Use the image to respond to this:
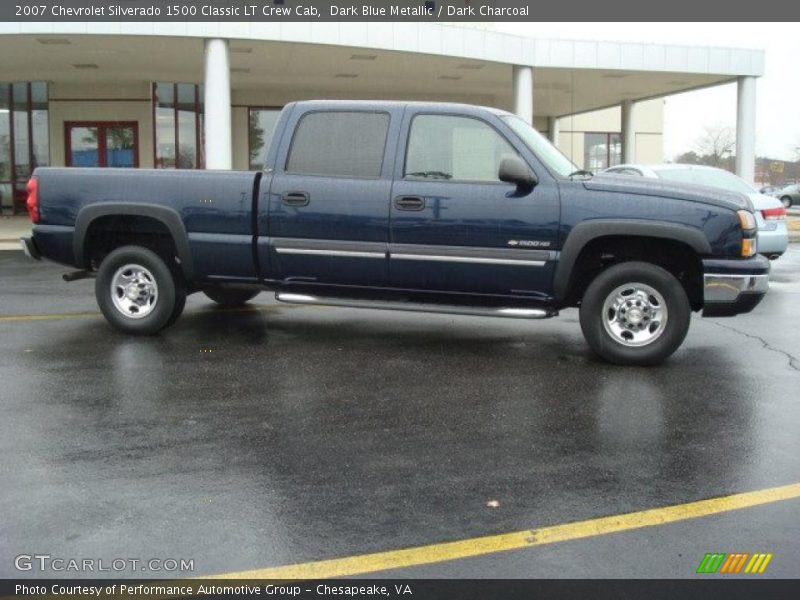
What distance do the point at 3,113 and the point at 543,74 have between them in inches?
648

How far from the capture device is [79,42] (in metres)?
18.9

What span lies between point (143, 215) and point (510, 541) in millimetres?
5213

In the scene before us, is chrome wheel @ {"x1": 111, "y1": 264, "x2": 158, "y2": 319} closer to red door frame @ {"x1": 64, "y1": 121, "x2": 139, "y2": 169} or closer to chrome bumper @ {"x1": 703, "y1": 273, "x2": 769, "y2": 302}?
chrome bumper @ {"x1": 703, "y1": 273, "x2": 769, "y2": 302}

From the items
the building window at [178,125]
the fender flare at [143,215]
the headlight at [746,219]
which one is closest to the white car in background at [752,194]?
the headlight at [746,219]

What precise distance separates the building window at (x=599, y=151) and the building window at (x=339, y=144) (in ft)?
98.8

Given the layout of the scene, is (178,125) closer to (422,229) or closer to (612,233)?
(422,229)

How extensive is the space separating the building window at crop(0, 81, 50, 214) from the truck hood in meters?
23.9

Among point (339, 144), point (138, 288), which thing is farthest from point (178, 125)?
point (339, 144)

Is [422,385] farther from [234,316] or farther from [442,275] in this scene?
[234,316]

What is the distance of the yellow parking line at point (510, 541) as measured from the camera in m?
3.40

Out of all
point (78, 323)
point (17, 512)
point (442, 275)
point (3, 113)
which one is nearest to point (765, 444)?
point (442, 275)

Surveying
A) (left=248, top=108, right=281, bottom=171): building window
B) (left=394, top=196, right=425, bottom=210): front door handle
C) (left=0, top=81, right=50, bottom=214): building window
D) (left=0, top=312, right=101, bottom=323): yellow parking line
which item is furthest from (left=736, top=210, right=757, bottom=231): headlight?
(left=0, top=81, right=50, bottom=214): building window

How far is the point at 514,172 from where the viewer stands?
678cm

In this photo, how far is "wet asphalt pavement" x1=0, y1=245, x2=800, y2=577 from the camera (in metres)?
3.68
